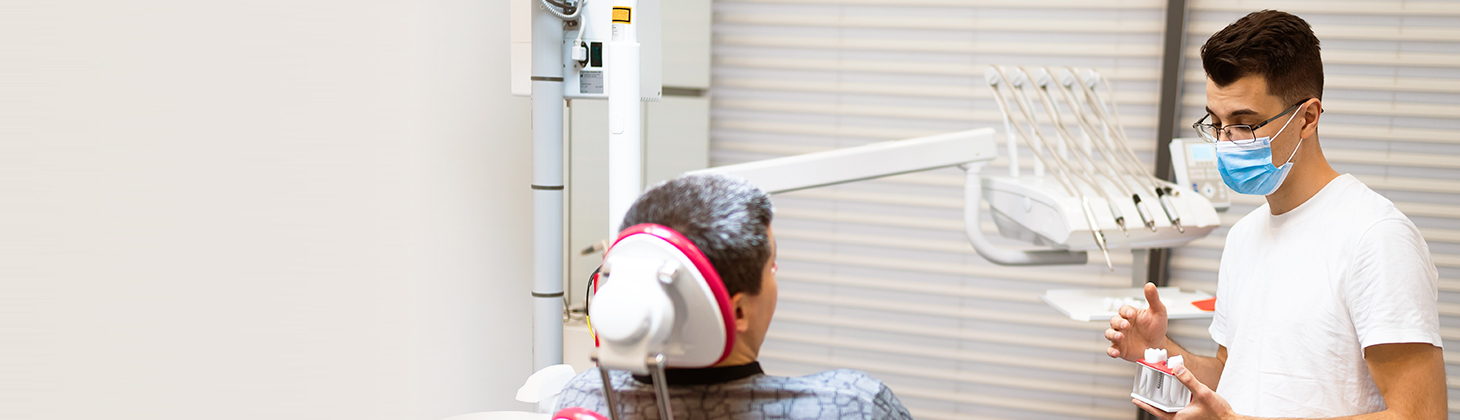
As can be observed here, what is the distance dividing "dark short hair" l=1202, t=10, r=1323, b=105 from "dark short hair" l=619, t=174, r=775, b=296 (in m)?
0.98

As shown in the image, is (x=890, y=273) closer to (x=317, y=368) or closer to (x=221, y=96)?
(x=317, y=368)

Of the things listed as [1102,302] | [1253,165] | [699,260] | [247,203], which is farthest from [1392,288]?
[247,203]

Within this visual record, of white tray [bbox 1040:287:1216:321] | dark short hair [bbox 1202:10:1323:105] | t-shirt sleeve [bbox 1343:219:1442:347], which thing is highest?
dark short hair [bbox 1202:10:1323:105]

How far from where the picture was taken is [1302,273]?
146 centimetres

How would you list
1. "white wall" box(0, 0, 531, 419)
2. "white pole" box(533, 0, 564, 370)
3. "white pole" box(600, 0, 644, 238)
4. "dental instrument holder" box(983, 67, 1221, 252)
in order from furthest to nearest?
1. "dental instrument holder" box(983, 67, 1221, 252)
2. "white pole" box(533, 0, 564, 370)
3. "white pole" box(600, 0, 644, 238)
4. "white wall" box(0, 0, 531, 419)

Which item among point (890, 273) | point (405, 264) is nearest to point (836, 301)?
point (890, 273)

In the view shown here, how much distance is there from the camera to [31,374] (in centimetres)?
118

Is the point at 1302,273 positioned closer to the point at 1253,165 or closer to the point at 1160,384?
the point at 1253,165

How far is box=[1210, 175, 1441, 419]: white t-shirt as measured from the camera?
1328 millimetres

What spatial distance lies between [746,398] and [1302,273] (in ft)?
3.43

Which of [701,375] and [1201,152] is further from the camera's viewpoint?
[1201,152]

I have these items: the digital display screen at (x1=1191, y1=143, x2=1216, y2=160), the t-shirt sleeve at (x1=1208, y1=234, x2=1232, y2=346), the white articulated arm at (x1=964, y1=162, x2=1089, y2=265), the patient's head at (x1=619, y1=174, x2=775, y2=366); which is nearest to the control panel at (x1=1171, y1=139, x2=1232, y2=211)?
the digital display screen at (x1=1191, y1=143, x2=1216, y2=160)

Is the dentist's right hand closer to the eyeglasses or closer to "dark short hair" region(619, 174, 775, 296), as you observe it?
the eyeglasses

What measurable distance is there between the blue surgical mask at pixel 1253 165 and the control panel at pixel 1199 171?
2.98 ft
